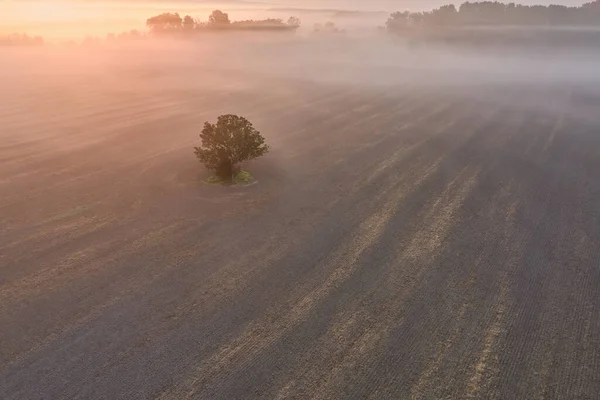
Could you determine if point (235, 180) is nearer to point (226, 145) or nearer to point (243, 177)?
point (243, 177)

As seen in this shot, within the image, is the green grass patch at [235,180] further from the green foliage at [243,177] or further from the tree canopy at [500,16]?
the tree canopy at [500,16]

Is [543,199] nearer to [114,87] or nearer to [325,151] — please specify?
[325,151]

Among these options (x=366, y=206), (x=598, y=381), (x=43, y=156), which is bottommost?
(x=598, y=381)

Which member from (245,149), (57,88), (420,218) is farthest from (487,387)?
(57,88)

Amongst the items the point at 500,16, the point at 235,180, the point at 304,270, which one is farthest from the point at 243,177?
the point at 500,16

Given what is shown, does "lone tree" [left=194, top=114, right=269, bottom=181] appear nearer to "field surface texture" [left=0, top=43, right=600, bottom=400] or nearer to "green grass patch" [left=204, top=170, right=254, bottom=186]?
"green grass patch" [left=204, top=170, right=254, bottom=186]
